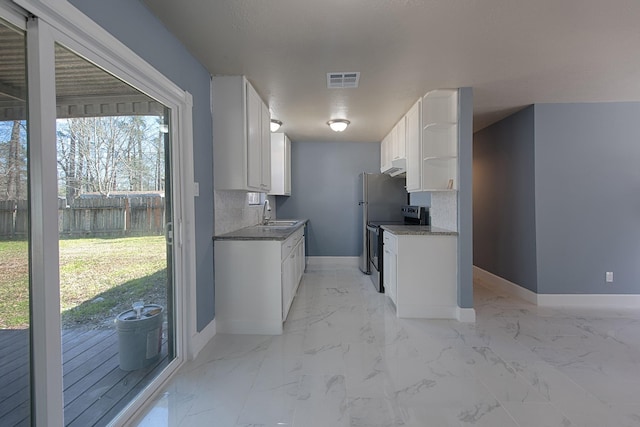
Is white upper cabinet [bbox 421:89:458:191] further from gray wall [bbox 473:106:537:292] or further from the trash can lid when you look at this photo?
the trash can lid

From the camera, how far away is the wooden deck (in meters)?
1.22

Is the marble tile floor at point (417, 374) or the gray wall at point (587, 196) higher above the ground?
the gray wall at point (587, 196)

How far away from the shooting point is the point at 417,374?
7.33ft

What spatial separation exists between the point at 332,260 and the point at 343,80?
12.2 feet

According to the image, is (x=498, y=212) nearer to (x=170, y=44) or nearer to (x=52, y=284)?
(x=170, y=44)

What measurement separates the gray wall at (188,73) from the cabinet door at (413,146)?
2.17 metres

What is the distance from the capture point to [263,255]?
9.70 feet

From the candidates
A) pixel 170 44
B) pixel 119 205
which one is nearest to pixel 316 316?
pixel 119 205

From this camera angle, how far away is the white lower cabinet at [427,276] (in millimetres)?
3348

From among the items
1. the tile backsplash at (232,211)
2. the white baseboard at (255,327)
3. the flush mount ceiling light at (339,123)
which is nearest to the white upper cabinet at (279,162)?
the tile backsplash at (232,211)

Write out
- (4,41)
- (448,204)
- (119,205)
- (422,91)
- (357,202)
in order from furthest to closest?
(357,202)
(448,204)
(422,91)
(119,205)
(4,41)

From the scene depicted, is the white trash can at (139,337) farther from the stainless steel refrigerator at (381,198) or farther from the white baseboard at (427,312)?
the stainless steel refrigerator at (381,198)

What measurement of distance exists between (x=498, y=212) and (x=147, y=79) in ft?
14.5

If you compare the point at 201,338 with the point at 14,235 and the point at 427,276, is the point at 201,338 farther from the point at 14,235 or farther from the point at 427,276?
the point at 427,276
